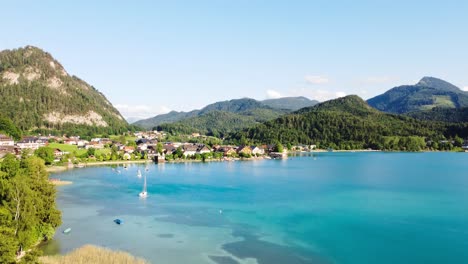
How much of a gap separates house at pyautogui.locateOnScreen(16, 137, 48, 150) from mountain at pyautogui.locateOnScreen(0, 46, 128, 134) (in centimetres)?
2603

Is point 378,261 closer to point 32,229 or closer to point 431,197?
point 32,229

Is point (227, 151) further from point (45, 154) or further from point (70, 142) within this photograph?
point (45, 154)

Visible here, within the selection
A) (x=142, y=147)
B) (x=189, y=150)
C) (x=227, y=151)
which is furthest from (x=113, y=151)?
(x=227, y=151)

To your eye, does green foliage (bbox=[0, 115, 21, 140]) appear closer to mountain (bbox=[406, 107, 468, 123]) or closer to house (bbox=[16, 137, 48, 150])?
house (bbox=[16, 137, 48, 150])

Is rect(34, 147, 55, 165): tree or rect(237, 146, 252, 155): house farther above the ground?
rect(237, 146, 252, 155): house

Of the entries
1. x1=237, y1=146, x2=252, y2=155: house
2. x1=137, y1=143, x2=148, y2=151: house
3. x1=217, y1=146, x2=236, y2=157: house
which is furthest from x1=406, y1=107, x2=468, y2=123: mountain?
x1=137, y1=143, x2=148, y2=151: house

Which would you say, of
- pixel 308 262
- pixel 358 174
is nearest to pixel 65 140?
pixel 358 174

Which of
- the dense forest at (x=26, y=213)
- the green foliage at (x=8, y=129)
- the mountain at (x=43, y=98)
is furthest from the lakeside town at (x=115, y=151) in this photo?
the dense forest at (x=26, y=213)

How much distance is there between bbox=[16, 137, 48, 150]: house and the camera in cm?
6694

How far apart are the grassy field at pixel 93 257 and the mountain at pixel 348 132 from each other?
9271cm

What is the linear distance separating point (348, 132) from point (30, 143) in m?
86.1

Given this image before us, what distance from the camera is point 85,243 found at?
829 inches

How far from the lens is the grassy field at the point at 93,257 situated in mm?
17000

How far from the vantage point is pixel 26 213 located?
58.0ft
